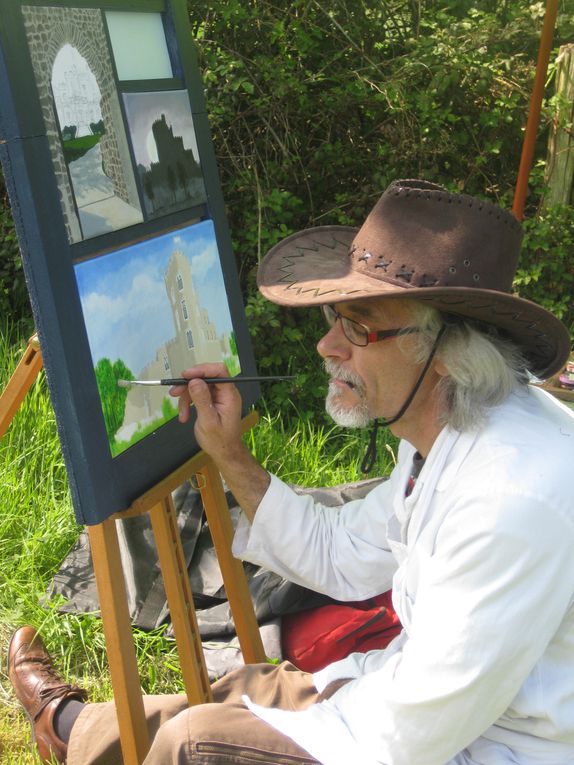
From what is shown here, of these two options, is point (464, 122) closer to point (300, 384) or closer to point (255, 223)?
point (255, 223)

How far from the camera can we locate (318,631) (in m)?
2.55

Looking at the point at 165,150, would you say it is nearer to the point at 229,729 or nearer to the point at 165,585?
the point at 165,585

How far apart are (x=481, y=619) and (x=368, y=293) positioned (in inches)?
22.8

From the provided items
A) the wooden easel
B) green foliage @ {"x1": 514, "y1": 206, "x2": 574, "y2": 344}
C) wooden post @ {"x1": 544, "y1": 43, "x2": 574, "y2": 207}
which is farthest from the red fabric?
wooden post @ {"x1": 544, "y1": 43, "x2": 574, "y2": 207}

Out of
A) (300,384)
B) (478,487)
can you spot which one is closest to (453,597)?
(478,487)

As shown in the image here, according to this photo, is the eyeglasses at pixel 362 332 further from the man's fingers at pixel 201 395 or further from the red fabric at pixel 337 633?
the red fabric at pixel 337 633

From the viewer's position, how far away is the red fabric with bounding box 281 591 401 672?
2484 millimetres

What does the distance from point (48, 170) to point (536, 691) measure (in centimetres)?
124

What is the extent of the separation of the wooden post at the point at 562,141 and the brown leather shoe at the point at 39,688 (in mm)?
3322

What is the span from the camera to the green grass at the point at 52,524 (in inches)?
103

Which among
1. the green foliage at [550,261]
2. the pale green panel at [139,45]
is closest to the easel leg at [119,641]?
the pale green panel at [139,45]

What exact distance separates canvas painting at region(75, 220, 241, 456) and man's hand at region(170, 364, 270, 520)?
9 cm

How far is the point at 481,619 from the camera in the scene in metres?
1.38

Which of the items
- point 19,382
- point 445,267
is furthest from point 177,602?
point 445,267
